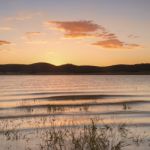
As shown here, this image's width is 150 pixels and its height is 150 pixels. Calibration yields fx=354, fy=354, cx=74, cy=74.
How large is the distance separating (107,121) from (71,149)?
400 inches

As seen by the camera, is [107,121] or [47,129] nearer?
[47,129]

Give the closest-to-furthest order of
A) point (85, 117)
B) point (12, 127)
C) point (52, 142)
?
point (52, 142)
point (12, 127)
point (85, 117)

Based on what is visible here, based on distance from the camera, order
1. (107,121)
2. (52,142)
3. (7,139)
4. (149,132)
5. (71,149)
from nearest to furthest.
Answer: (71,149)
(52,142)
(7,139)
(149,132)
(107,121)

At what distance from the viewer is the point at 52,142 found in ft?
53.5

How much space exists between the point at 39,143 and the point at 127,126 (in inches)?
296

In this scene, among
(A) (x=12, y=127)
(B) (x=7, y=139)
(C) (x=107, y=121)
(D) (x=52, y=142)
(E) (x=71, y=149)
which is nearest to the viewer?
(E) (x=71, y=149)

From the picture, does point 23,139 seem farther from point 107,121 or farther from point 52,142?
point 107,121

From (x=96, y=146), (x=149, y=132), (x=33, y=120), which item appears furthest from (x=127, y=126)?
(x=96, y=146)

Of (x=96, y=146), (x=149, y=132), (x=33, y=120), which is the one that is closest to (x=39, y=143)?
(x=96, y=146)

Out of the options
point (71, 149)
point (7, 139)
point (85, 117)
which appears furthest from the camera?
point (85, 117)

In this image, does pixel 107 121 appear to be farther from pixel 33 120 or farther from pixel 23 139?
pixel 23 139

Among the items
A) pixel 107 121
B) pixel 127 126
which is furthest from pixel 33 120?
pixel 127 126

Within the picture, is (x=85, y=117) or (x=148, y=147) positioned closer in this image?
(x=148, y=147)

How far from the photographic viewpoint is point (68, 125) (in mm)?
23047
